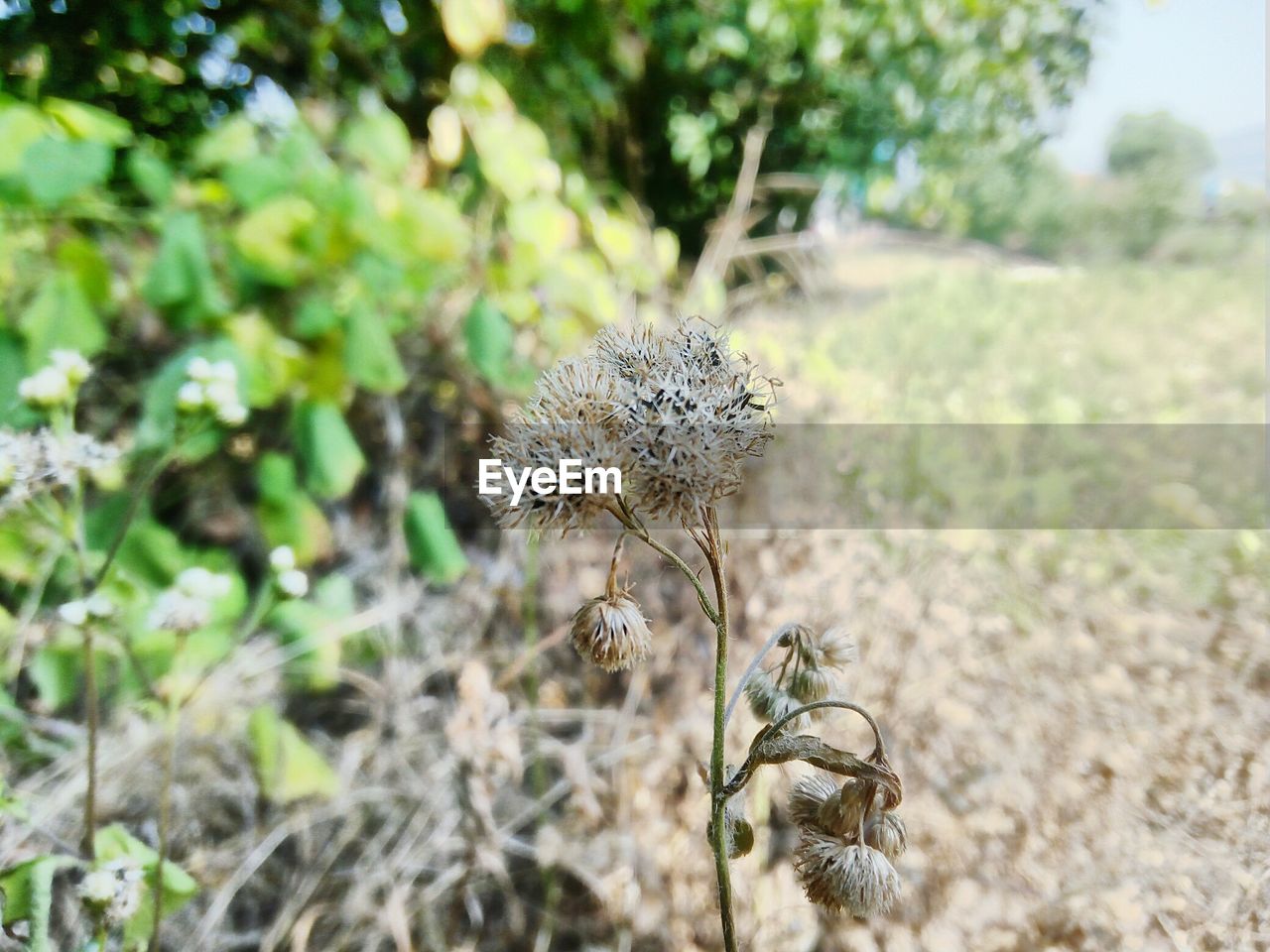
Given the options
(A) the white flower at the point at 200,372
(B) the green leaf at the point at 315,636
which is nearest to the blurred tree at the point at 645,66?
(A) the white flower at the point at 200,372

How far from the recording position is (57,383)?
631 millimetres

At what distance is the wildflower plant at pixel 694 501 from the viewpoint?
1.28 ft

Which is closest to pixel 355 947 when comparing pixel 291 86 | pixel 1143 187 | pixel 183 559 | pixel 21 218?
pixel 183 559

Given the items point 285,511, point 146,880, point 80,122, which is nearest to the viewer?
point 146,880

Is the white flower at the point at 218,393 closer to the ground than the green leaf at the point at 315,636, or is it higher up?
higher up

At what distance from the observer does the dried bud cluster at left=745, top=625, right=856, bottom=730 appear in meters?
0.48

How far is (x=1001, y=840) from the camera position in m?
0.78

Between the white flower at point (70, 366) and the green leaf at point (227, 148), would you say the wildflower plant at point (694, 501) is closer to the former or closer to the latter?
the white flower at point (70, 366)

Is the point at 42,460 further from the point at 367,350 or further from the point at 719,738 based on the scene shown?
the point at 719,738

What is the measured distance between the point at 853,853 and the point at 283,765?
76 centimetres

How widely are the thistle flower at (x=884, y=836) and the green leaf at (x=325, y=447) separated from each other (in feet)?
2.78

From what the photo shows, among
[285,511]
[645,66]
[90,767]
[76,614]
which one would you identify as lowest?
[90,767]

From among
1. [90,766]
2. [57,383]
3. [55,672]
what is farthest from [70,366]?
[55,672]

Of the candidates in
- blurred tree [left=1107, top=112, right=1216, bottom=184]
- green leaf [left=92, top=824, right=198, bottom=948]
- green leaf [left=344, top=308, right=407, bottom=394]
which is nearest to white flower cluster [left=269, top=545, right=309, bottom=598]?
green leaf [left=92, top=824, right=198, bottom=948]
